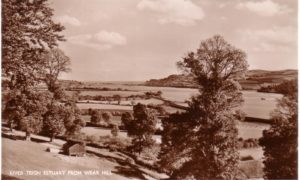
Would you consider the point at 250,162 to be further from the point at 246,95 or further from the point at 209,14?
the point at 209,14

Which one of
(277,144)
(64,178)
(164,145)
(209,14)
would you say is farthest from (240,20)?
(64,178)

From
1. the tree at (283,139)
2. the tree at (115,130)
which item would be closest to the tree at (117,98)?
the tree at (115,130)

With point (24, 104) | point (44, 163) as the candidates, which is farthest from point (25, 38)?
point (44, 163)

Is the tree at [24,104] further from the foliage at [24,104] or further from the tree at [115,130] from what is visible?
the tree at [115,130]

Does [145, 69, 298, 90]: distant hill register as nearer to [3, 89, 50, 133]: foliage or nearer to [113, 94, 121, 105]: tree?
[113, 94, 121, 105]: tree

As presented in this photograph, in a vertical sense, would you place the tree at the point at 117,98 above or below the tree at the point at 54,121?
above

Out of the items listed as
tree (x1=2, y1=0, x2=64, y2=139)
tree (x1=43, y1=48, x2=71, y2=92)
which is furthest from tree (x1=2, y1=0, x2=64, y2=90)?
tree (x1=43, y1=48, x2=71, y2=92)

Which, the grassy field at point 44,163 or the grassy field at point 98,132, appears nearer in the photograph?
the grassy field at point 44,163
